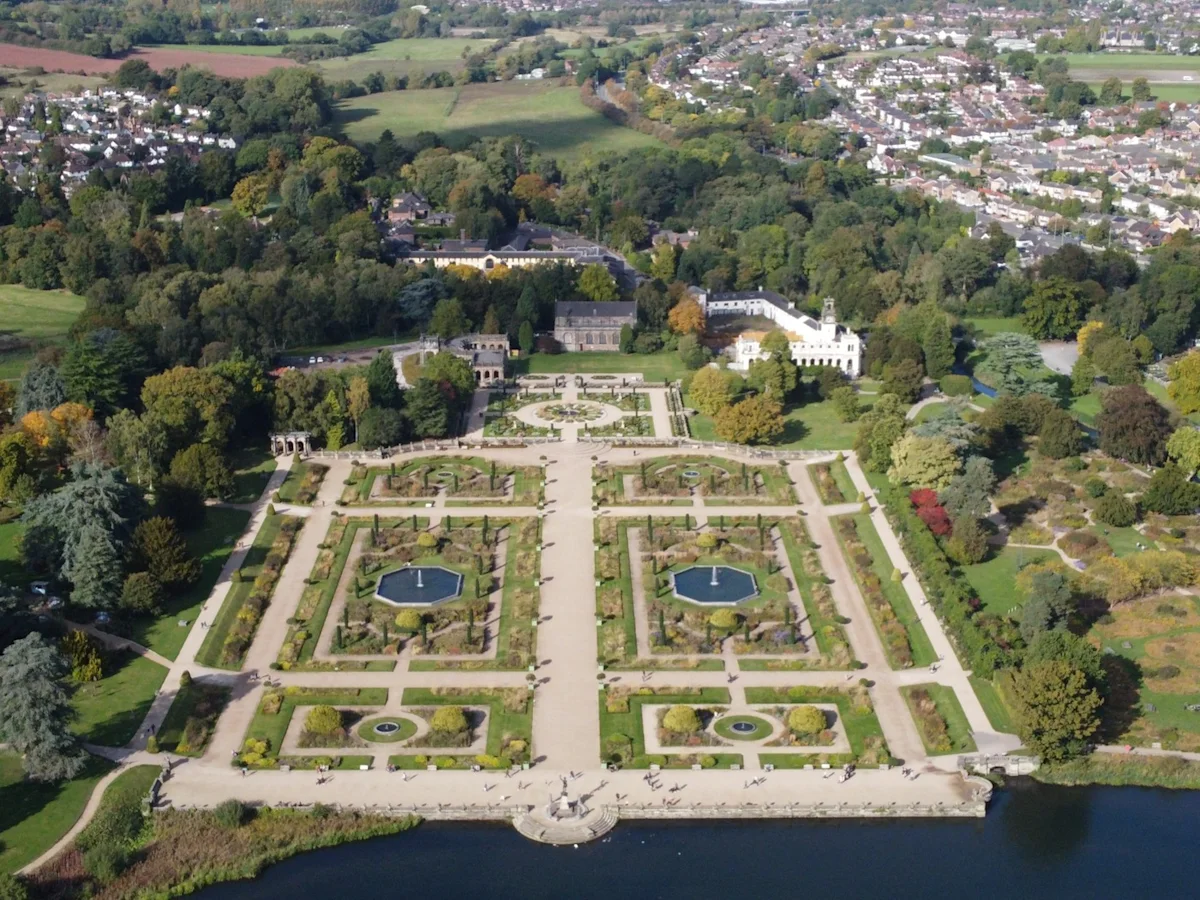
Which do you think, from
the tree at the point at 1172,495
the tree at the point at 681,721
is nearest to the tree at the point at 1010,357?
the tree at the point at 1172,495

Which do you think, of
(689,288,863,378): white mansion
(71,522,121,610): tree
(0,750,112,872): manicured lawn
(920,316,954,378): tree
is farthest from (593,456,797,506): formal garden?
(0,750,112,872): manicured lawn

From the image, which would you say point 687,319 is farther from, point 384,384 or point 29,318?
point 29,318

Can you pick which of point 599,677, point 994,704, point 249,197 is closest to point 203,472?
point 599,677

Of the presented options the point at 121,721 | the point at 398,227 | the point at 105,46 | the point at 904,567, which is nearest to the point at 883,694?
the point at 904,567

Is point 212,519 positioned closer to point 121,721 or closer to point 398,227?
point 121,721

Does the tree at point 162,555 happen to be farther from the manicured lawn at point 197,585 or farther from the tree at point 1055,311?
the tree at point 1055,311

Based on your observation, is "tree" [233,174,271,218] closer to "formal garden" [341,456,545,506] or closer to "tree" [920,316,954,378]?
"formal garden" [341,456,545,506]
